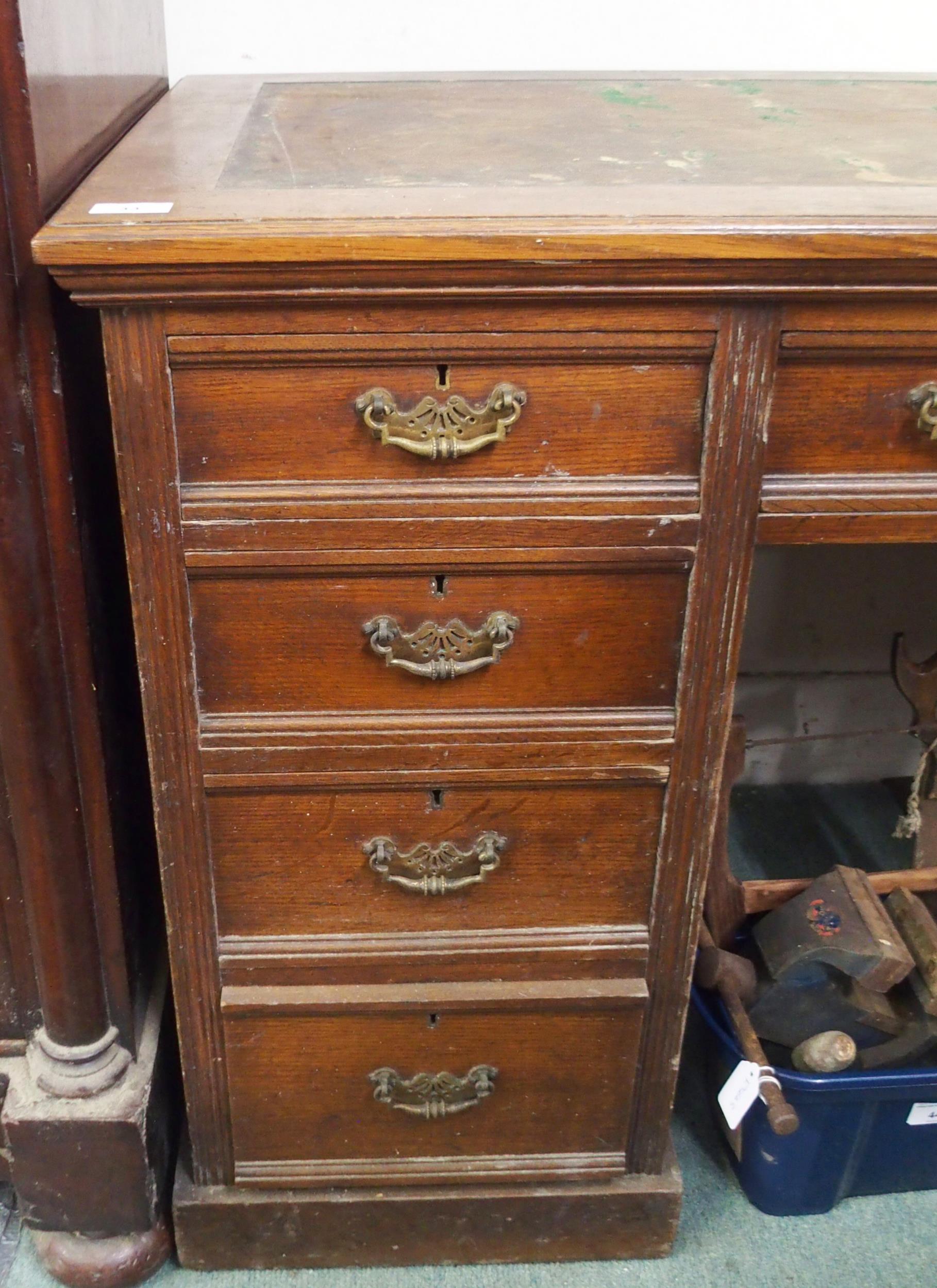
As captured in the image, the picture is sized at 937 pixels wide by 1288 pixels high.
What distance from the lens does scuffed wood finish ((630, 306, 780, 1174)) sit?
0.85 m

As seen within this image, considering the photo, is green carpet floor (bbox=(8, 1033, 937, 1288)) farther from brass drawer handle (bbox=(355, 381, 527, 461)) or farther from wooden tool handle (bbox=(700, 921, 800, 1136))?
brass drawer handle (bbox=(355, 381, 527, 461))

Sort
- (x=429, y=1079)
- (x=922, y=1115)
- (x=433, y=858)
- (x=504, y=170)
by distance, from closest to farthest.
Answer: (x=504, y=170), (x=433, y=858), (x=429, y=1079), (x=922, y=1115)

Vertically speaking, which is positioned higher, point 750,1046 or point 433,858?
point 433,858

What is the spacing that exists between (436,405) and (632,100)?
57 cm

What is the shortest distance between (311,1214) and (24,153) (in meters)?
0.99

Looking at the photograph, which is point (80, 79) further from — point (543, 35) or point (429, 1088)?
point (429, 1088)

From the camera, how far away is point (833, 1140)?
1.23m

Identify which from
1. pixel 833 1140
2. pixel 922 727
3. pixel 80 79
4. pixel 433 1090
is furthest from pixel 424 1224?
pixel 80 79

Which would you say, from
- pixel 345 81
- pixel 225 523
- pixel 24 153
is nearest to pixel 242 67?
pixel 345 81

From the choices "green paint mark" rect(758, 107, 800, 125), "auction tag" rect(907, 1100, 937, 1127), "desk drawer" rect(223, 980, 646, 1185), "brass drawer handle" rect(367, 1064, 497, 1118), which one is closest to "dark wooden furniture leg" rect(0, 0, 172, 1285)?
"desk drawer" rect(223, 980, 646, 1185)

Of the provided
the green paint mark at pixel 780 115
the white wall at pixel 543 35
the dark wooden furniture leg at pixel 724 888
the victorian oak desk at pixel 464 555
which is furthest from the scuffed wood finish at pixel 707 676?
the white wall at pixel 543 35

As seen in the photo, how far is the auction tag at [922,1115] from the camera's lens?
4.05 feet

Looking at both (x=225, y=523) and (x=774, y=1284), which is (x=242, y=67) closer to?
(x=225, y=523)

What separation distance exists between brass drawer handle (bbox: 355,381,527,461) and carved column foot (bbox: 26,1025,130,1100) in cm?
66
